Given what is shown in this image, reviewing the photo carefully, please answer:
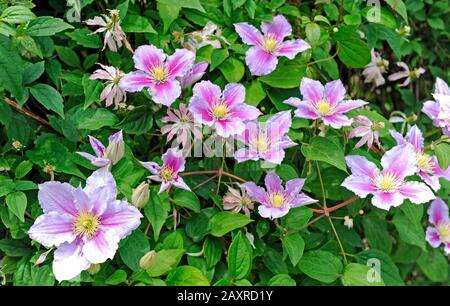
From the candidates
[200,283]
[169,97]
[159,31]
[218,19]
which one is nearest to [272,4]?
[218,19]

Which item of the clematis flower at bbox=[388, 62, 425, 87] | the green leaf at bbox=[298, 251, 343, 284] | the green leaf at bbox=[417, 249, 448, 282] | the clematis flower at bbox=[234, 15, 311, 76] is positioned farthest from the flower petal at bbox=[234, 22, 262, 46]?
the green leaf at bbox=[417, 249, 448, 282]

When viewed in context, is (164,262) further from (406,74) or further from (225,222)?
(406,74)

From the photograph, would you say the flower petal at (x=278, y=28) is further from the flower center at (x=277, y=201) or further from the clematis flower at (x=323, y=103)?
the flower center at (x=277, y=201)

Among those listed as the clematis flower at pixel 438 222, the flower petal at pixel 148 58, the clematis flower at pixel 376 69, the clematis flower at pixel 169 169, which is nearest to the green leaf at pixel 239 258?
the clematis flower at pixel 169 169

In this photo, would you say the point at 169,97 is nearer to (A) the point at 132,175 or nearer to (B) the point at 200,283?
(A) the point at 132,175

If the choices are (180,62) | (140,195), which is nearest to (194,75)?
(180,62)

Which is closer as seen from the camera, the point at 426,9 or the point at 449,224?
the point at 449,224
